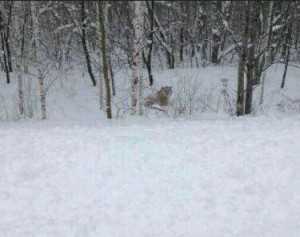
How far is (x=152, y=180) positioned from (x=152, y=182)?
45mm

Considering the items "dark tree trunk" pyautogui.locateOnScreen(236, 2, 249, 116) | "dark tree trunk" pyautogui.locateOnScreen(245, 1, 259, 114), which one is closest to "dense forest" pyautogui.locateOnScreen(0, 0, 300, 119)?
"dark tree trunk" pyautogui.locateOnScreen(245, 1, 259, 114)

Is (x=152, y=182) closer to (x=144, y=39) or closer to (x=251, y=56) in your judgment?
(x=251, y=56)

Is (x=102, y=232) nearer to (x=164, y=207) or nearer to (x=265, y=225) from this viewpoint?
(x=164, y=207)

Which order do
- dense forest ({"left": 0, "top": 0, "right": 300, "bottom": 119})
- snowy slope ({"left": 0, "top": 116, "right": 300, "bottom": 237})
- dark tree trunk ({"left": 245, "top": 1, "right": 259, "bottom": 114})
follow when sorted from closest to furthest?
snowy slope ({"left": 0, "top": 116, "right": 300, "bottom": 237}) → dark tree trunk ({"left": 245, "top": 1, "right": 259, "bottom": 114}) → dense forest ({"left": 0, "top": 0, "right": 300, "bottom": 119})

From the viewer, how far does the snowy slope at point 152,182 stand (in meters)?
5.32

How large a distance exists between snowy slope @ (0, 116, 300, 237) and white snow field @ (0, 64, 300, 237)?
1 centimetres

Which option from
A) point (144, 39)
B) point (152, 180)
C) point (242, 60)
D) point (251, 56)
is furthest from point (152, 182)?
point (144, 39)

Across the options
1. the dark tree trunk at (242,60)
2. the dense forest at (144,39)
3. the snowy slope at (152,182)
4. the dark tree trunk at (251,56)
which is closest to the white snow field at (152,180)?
the snowy slope at (152,182)

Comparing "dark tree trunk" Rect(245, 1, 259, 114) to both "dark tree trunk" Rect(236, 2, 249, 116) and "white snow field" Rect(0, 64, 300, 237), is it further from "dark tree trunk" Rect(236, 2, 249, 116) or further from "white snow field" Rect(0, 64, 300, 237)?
"white snow field" Rect(0, 64, 300, 237)

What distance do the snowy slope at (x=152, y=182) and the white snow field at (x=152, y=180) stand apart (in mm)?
14

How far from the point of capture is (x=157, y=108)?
48.1 feet

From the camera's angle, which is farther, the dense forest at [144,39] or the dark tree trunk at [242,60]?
the dense forest at [144,39]

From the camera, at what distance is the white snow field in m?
5.32

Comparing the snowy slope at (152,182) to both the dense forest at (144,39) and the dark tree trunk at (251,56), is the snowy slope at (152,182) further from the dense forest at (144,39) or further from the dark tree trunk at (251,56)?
the dense forest at (144,39)
